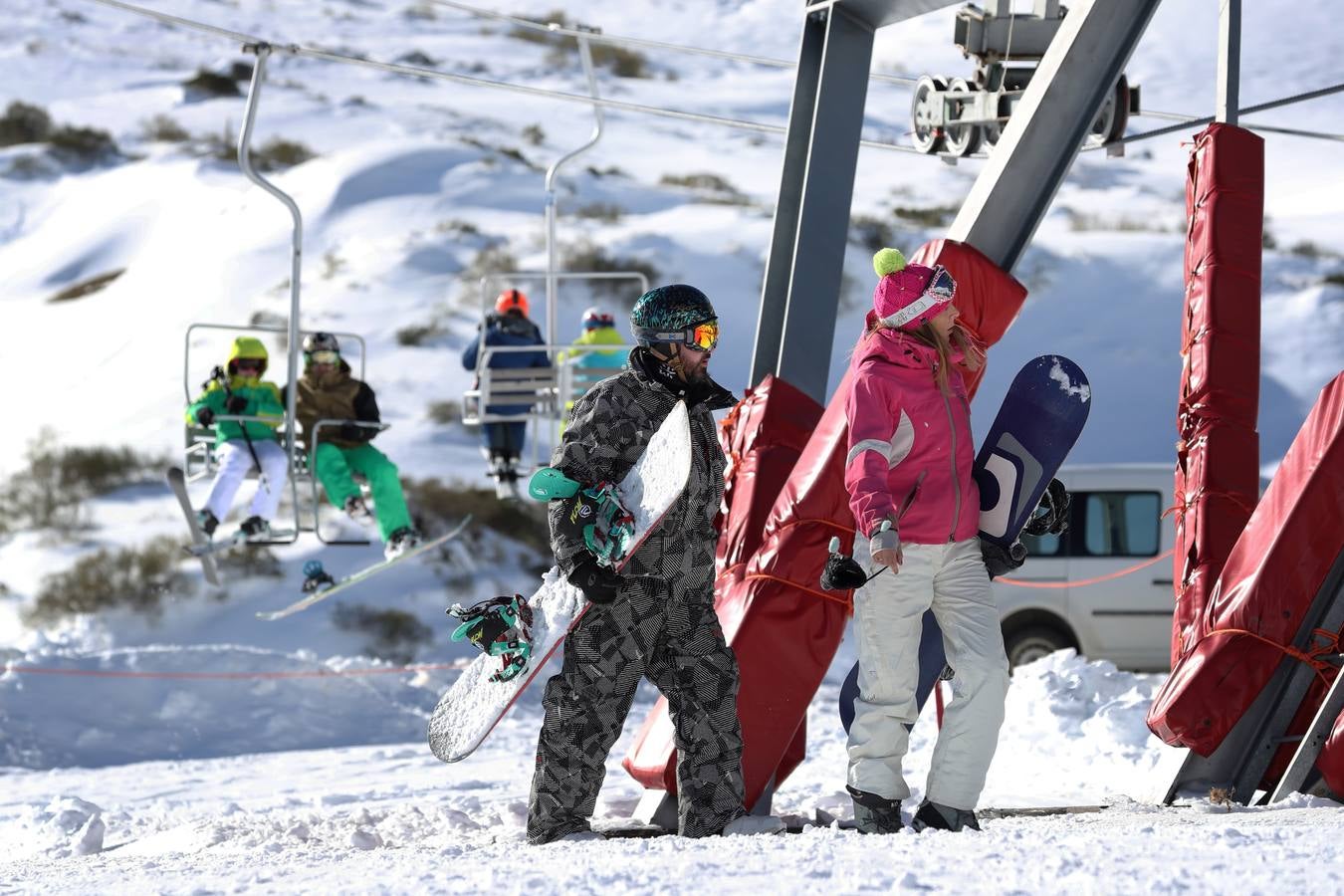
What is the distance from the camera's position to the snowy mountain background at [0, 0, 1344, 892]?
589 cm

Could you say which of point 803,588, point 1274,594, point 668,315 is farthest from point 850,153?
point 1274,594

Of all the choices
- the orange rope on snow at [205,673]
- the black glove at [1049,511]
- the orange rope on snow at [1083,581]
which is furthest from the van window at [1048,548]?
the black glove at [1049,511]

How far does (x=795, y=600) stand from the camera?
233 inches

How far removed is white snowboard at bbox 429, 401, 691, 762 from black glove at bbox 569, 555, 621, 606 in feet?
0.42

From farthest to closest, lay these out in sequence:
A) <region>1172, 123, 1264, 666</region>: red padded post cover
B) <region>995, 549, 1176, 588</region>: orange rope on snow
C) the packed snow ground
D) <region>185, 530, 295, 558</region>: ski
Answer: <region>995, 549, 1176, 588</region>: orange rope on snow, <region>185, 530, 295, 558</region>: ski, <region>1172, 123, 1264, 666</region>: red padded post cover, the packed snow ground

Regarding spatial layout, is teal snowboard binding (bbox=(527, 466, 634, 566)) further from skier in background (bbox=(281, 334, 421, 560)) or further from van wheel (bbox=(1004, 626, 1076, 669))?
van wheel (bbox=(1004, 626, 1076, 669))

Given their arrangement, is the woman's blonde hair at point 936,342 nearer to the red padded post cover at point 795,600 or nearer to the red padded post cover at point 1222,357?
the red padded post cover at point 795,600

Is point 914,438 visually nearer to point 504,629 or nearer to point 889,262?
point 889,262

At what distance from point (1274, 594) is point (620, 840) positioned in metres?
2.36

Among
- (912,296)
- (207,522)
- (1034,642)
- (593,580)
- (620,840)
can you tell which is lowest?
(1034,642)

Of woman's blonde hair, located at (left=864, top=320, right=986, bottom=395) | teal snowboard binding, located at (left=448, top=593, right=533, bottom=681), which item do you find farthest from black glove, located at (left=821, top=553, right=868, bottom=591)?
teal snowboard binding, located at (left=448, top=593, right=533, bottom=681)

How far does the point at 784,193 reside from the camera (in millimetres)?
7219

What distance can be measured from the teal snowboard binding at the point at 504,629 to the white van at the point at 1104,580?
791cm

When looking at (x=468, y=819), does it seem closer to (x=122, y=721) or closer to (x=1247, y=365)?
(x=1247, y=365)
